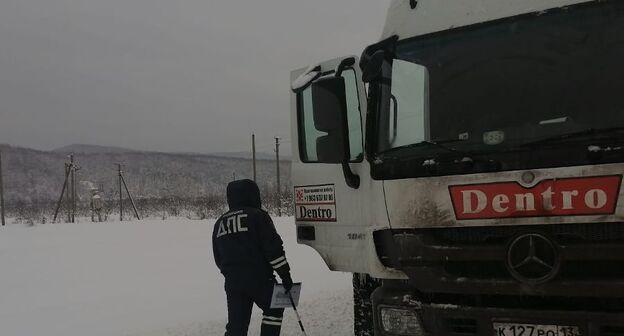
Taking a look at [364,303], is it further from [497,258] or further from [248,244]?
[497,258]

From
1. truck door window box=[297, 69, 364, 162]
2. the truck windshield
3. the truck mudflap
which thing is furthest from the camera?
truck door window box=[297, 69, 364, 162]

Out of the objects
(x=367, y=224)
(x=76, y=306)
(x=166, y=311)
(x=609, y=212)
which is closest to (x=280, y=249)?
(x=367, y=224)

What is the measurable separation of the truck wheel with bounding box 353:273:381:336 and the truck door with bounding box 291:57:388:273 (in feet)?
0.68

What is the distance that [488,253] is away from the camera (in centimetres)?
297

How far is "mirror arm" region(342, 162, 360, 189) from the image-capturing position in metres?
3.69

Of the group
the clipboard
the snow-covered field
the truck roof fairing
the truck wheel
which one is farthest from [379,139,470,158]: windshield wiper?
the snow-covered field

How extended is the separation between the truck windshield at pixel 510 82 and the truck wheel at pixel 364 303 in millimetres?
1371

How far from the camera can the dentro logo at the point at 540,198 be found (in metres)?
2.74

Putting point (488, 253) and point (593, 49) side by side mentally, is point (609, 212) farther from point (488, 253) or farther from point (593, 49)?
point (593, 49)

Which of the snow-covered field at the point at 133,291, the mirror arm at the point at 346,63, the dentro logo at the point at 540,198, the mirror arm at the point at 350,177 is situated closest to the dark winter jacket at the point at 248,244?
the mirror arm at the point at 350,177

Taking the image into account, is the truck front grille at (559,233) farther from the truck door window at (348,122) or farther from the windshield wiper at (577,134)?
the truck door window at (348,122)

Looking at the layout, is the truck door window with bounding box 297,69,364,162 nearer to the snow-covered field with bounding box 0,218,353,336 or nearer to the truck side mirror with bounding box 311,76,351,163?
the truck side mirror with bounding box 311,76,351,163

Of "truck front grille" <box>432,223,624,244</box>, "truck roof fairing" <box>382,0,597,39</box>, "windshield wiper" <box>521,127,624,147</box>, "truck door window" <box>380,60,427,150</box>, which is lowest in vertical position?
"truck front grille" <box>432,223,624,244</box>

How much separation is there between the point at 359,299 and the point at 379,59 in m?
2.12
